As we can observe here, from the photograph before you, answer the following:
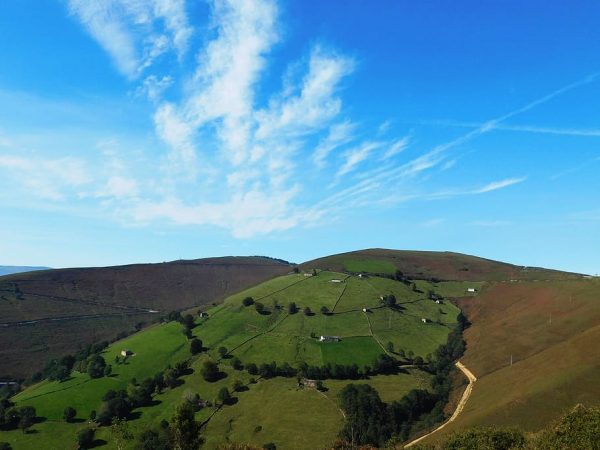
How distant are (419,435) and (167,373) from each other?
70679 millimetres

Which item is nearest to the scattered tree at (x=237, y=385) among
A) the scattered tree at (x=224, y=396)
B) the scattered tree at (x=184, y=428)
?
the scattered tree at (x=224, y=396)

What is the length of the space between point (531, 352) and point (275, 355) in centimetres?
6801

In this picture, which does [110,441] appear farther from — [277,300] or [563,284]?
[563,284]

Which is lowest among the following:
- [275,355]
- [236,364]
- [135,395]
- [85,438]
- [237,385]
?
[85,438]

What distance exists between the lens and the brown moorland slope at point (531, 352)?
70.9 metres

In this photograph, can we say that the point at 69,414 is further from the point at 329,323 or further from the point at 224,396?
the point at 329,323

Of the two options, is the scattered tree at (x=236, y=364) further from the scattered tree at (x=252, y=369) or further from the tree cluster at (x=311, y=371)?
the scattered tree at (x=252, y=369)

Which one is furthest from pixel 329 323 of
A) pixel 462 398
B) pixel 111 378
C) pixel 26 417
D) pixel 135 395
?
pixel 26 417

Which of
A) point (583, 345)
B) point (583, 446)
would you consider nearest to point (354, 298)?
point (583, 345)

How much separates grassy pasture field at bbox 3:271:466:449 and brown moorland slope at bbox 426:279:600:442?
15671 millimetres

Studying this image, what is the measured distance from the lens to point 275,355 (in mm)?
129000

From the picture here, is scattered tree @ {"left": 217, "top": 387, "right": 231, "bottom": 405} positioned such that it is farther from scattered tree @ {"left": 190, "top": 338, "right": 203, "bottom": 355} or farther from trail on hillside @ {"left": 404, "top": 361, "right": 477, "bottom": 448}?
trail on hillside @ {"left": 404, "top": 361, "right": 477, "bottom": 448}

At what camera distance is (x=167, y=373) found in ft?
407

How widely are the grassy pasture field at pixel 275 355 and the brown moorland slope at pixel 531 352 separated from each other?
15.7 meters
